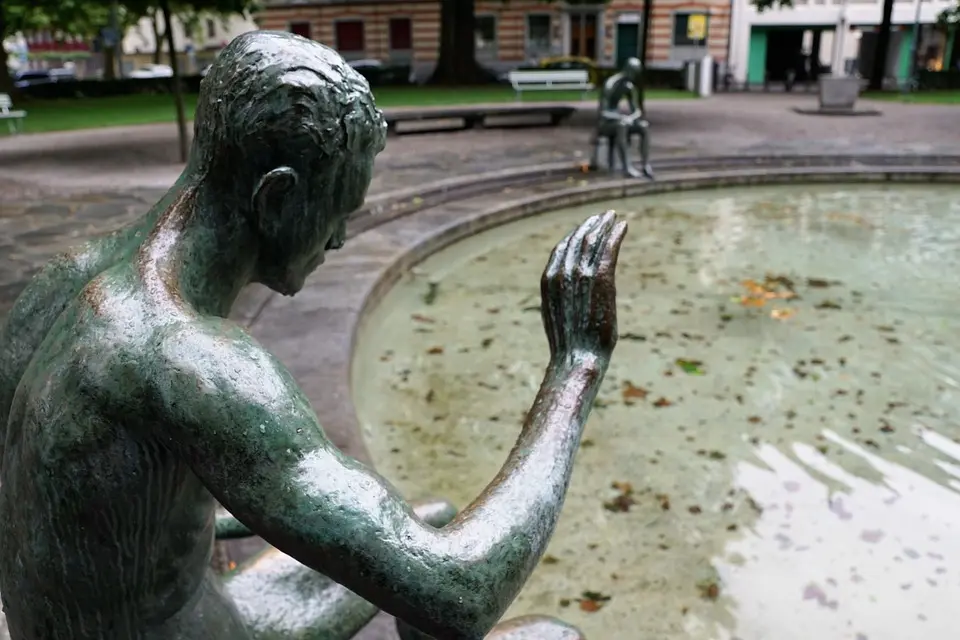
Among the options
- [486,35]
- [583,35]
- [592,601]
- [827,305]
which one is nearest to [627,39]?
[583,35]

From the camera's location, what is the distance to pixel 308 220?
1.28 m

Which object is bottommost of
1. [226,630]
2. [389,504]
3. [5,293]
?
[5,293]

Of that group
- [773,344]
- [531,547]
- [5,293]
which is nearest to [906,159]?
[773,344]

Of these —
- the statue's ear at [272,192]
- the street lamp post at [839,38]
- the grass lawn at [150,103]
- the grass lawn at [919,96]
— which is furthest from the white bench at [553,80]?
the statue's ear at [272,192]

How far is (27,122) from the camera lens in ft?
66.4

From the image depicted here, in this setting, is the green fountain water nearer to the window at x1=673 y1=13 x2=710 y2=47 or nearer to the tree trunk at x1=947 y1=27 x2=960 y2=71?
the window at x1=673 y1=13 x2=710 y2=47

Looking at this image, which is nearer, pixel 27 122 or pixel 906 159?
pixel 906 159

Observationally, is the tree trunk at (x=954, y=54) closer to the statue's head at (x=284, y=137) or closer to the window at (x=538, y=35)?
the window at (x=538, y=35)

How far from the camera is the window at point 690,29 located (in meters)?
38.4

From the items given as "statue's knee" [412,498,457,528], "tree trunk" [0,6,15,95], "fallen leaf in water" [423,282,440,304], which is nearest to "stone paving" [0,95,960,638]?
"fallen leaf in water" [423,282,440,304]

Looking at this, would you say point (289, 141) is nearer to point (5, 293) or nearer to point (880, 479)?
point (880, 479)

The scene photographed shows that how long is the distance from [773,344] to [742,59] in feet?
121

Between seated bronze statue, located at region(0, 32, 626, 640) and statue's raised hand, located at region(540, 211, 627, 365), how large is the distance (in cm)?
14

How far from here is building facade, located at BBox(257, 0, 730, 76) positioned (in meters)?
38.9
